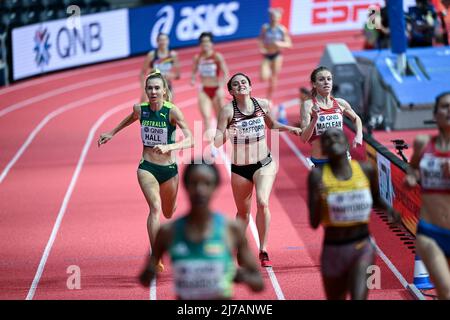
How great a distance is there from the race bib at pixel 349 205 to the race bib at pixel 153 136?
3050mm

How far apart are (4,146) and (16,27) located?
20.8 feet

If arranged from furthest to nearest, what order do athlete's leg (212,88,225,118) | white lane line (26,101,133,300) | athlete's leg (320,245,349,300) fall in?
athlete's leg (212,88,225,118), white lane line (26,101,133,300), athlete's leg (320,245,349,300)

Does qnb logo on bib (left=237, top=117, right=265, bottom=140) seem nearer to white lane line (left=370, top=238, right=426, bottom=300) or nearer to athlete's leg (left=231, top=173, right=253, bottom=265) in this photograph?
athlete's leg (left=231, top=173, right=253, bottom=265)

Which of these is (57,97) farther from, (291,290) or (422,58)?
(291,290)

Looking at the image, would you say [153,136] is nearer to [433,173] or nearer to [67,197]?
[433,173]

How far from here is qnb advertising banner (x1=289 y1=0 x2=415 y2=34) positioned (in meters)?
30.1

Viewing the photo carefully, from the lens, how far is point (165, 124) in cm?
983

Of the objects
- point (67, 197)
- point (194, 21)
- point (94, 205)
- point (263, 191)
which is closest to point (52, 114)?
point (67, 197)

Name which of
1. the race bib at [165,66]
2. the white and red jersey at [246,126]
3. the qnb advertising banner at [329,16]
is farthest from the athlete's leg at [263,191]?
the qnb advertising banner at [329,16]

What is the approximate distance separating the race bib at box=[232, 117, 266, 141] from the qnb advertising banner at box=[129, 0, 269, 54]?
1762cm

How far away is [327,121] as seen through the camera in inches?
400

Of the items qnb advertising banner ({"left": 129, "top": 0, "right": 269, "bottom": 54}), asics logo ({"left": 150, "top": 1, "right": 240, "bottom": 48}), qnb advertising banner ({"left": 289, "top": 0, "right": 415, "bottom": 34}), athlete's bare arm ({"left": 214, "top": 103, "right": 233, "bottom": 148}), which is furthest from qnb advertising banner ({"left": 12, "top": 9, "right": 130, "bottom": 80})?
athlete's bare arm ({"left": 214, "top": 103, "right": 233, "bottom": 148})

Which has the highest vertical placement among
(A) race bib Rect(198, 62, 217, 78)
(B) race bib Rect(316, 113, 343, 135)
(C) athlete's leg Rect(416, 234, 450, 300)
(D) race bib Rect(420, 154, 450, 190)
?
(D) race bib Rect(420, 154, 450, 190)
